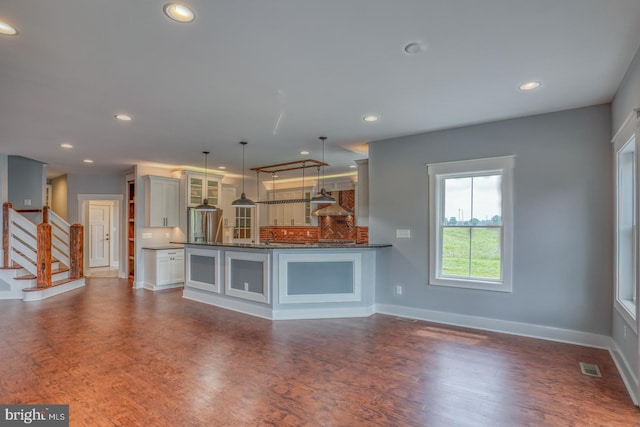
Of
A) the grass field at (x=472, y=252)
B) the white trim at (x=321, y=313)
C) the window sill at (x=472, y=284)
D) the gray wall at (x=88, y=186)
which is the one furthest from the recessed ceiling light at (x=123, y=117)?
the gray wall at (x=88, y=186)

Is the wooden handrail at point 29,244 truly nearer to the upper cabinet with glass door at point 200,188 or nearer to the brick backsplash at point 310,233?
the upper cabinet with glass door at point 200,188

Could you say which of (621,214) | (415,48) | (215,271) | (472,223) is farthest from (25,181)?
(621,214)

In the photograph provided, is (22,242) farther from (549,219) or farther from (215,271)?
(549,219)

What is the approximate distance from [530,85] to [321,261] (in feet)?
10.4

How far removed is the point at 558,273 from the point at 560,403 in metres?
1.75

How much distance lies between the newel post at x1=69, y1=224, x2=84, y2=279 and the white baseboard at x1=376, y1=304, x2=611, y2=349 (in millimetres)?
6484

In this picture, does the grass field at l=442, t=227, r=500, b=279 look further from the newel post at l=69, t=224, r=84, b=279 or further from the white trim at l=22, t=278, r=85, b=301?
the newel post at l=69, t=224, r=84, b=279

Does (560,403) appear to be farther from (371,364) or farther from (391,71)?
(391,71)

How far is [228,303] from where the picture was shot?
17.5ft

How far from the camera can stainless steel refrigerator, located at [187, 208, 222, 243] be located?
7.58 meters

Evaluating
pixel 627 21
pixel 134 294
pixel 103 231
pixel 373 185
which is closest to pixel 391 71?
pixel 627 21

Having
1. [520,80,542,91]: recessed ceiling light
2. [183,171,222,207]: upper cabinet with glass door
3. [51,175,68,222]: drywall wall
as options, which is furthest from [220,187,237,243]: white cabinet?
[520,80,542,91]: recessed ceiling light

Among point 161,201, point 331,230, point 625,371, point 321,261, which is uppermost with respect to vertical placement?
point 161,201

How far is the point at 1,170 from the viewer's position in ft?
20.1
